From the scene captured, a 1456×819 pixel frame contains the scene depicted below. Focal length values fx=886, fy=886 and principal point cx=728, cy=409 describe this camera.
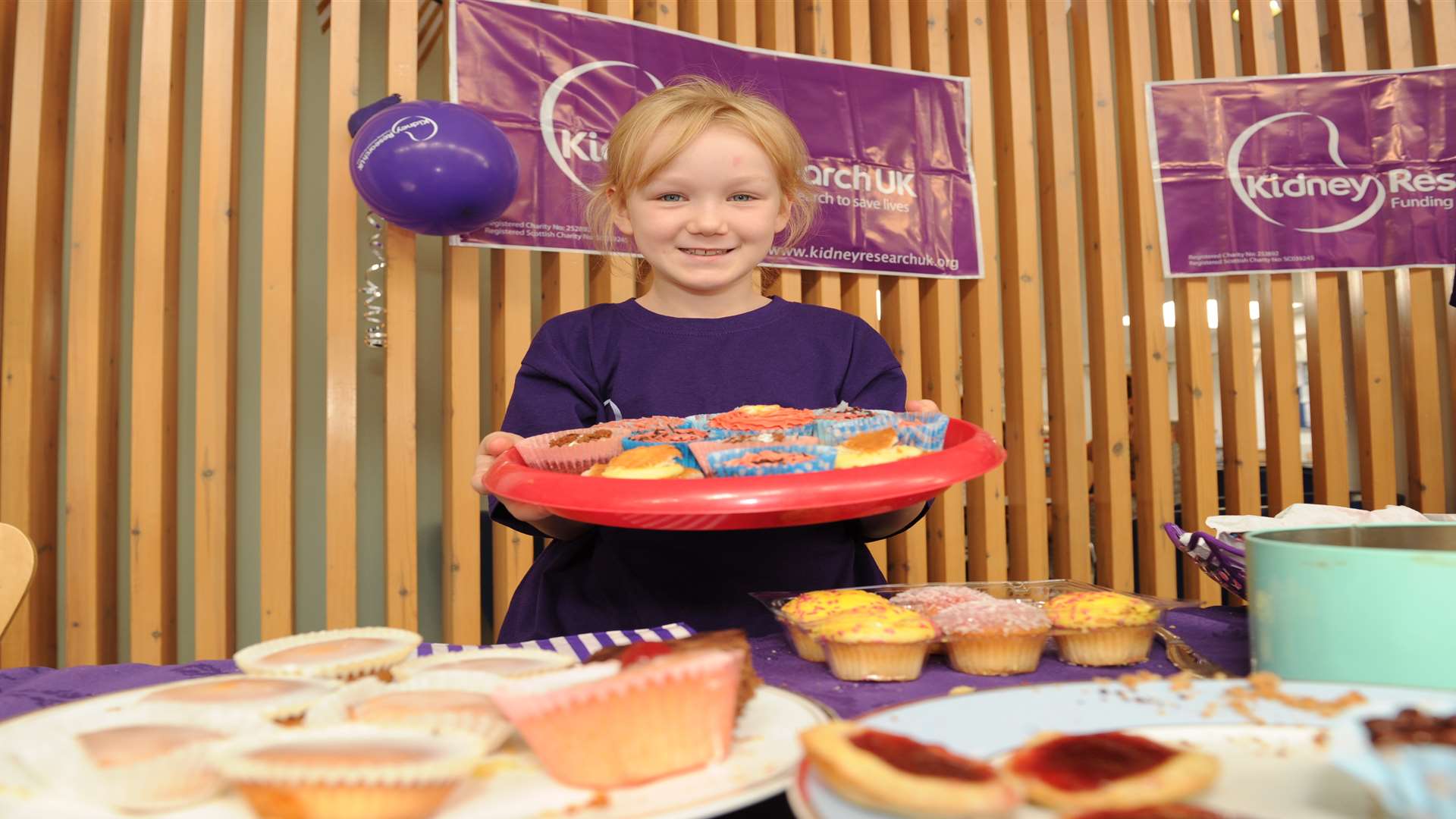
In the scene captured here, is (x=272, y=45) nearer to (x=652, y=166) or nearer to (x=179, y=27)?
(x=179, y=27)

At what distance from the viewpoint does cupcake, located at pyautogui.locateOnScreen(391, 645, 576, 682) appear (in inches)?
23.4

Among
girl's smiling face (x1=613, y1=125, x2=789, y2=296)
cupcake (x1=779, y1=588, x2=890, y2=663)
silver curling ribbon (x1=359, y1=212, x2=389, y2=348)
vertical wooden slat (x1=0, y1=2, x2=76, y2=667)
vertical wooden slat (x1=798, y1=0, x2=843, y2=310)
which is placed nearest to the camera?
cupcake (x1=779, y1=588, x2=890, y2=663)

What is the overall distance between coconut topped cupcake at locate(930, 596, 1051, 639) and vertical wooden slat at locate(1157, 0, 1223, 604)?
2.92m

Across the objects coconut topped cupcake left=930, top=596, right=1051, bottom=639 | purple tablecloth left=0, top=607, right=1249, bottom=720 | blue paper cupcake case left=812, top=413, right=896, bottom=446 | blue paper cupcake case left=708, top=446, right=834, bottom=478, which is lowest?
purple tablecloth left=0, top=607, right=1249, bottom=720

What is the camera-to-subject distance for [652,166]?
4.53 ft

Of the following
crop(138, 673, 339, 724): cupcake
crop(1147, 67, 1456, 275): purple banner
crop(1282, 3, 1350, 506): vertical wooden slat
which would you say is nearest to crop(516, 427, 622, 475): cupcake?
crop(138, 673, 339, 724): cupcake

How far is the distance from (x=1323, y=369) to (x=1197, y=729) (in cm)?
357

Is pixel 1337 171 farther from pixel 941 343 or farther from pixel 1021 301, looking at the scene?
pixel 941 343

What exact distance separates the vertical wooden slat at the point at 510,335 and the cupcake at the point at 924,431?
6.17 feet

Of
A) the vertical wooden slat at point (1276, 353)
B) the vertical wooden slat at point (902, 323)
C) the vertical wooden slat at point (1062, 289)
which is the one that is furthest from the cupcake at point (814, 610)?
the vertical wooden slat at point (1276, 353)

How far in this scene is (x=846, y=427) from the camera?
1.12m

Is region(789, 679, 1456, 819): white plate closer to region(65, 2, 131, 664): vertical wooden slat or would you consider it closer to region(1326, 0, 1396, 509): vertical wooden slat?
region(65, 2, 131, 664): vertical wooden slat

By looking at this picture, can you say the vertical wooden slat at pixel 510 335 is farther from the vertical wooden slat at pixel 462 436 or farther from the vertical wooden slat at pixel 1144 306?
the vertical wooden slat at pixel 1144 306

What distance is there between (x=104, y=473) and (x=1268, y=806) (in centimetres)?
314
